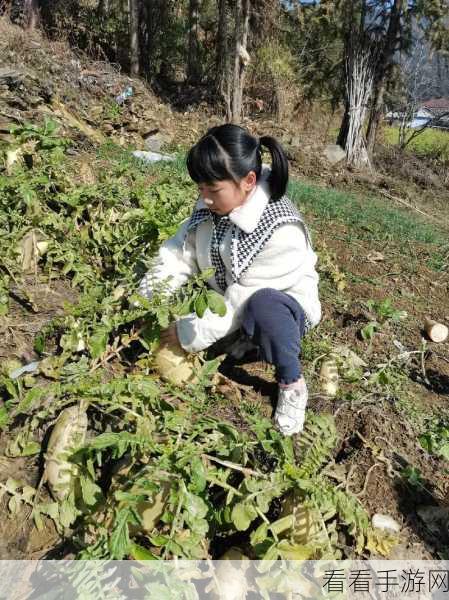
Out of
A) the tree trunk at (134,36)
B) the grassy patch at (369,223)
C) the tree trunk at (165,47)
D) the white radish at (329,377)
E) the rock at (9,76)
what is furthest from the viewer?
the tree trunk at (165,47)

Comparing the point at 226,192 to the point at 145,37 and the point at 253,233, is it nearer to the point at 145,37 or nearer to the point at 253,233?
the point at 253,233

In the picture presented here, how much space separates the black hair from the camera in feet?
5.78

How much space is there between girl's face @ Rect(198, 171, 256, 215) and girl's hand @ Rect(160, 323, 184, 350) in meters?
0.52

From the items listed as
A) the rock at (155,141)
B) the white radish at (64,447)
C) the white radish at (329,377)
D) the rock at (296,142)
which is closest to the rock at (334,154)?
the rock at (296,142)

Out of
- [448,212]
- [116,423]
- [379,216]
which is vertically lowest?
[448,212]

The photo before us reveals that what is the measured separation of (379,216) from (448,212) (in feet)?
11.4

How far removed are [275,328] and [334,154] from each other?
9.11 metres

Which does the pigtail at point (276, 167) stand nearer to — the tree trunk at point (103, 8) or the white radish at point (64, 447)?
the white radish at point (64, 447)

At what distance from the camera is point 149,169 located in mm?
5254

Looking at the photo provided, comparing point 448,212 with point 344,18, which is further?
point 344,18

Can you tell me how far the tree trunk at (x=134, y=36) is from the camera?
33.0 ft

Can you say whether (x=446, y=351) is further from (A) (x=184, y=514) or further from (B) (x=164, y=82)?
(B) (x=164, y=82)

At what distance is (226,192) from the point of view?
1.86 meters

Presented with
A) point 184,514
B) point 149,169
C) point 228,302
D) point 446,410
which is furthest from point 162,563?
point 149,169
